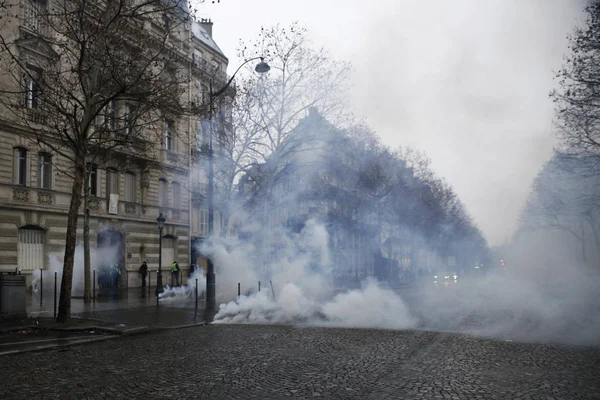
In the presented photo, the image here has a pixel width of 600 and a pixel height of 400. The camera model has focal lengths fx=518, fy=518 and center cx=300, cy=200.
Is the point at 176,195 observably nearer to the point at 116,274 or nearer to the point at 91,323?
the point at 116,274

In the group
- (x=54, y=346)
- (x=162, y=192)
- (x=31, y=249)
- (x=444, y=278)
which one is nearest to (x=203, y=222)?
(x=162, y=192)

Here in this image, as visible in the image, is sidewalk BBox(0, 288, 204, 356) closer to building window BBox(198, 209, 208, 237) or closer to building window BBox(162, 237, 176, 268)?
building window BBox(162, 237, 176, 268)

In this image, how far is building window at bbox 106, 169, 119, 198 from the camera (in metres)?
27.3

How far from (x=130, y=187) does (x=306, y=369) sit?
24153 mm

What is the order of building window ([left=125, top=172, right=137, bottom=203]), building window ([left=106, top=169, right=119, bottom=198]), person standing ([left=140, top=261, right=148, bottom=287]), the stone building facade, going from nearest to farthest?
the stone building facade → building window ([left=106, top=169, right=119, bottom=198]) → person standing ([left=140, top=261, right=148, bottom=287]) → building window ([left=125, top=172, right=137, bottom=203])

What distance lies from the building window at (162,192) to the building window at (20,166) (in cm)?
886

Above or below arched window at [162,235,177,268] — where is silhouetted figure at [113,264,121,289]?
below

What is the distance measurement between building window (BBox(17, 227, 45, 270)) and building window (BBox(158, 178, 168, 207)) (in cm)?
847

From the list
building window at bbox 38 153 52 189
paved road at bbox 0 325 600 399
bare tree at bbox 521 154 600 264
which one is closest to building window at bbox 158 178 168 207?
building window at bbox 38 153 52 189

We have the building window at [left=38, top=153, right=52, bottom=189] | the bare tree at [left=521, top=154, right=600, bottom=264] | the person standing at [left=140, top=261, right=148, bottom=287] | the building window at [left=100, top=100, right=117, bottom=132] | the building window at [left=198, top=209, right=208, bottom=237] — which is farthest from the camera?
the building window at [left=198, top=209, right=208, bottom=237]

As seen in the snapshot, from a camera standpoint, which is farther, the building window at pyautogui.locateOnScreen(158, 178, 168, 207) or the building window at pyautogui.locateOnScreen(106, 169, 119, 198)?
the building window at pyautogui.locateOnScreen(158, 178, 168, 207)

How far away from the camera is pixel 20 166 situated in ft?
74.2

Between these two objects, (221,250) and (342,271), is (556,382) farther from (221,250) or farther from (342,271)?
(342,271)

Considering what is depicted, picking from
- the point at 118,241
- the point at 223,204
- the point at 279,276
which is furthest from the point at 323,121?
the point at 118,241
